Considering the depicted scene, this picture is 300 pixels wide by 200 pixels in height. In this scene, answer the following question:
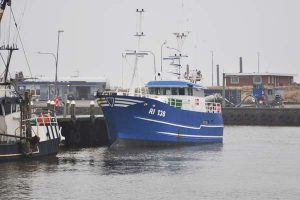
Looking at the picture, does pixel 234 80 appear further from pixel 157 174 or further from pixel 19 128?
pixel 157 174

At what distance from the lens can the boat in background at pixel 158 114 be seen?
66062 mm

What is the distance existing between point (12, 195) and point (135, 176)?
9.71 m

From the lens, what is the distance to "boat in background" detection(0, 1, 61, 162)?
52719mm

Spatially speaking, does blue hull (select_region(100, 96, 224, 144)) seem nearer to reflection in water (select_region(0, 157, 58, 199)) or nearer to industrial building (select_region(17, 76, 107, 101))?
reflection in water (select_region(0, 157, 58, 199))

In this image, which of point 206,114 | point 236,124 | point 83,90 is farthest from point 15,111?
point 83,90

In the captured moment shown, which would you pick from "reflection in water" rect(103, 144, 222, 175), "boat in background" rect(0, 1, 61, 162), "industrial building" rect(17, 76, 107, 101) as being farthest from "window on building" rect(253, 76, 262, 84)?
"boat in background" rect(0, 1, 61, 162)

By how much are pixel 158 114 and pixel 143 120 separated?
4.47 ft

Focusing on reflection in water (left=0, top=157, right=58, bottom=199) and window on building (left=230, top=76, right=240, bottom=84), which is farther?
window on building (left=230, top=76, right=240, bottom=84)

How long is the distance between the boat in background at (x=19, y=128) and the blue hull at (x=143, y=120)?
9.14m

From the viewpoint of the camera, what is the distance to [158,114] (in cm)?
6700

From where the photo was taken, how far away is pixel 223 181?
47.9 m

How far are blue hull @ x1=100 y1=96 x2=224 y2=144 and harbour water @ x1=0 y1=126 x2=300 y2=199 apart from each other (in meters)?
1.35

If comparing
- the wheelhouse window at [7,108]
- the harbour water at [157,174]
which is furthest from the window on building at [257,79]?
the wheelhouse window at [7,108]

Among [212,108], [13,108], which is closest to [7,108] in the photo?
[13,108]
